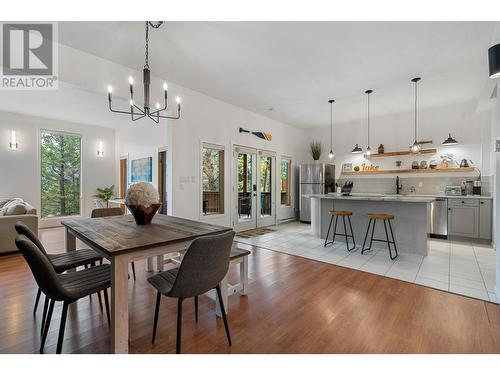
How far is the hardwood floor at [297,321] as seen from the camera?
173 cm

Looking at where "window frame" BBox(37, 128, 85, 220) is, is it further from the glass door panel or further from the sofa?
the glass door panel

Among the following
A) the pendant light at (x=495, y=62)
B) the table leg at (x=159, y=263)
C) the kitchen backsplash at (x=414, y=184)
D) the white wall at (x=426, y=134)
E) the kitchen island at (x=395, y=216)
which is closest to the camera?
the pendant light at (x=495, y=62)

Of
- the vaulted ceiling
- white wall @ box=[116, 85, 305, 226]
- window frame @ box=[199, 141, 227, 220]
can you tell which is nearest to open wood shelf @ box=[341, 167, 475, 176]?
the vaulted ceiling

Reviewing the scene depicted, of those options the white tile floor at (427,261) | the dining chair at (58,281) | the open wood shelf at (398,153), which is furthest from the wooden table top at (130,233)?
the open wood shelf at (398,153)

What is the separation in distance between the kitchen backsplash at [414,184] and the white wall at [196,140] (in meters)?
2.13

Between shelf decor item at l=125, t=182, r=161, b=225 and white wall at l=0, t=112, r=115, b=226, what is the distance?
585 cm

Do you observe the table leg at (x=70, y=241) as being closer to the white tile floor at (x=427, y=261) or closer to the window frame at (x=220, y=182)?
the window frame at (x=220, y=182)

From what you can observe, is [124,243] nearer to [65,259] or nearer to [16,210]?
[65,259]

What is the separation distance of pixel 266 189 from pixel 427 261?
12.5 feet

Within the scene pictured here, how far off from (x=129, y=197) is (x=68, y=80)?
2.24m

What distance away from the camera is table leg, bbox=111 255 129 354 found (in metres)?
1.47

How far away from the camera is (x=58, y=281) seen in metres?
1.44

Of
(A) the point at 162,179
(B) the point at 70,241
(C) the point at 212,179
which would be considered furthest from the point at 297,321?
(A) the point at 162,179
